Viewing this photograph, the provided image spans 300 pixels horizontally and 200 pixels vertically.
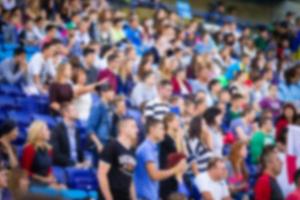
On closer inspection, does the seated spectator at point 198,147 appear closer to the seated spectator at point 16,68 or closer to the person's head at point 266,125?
the person's head at point 266,125

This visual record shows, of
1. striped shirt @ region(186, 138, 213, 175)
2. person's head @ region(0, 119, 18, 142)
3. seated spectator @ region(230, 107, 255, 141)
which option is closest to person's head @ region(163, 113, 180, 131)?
striped shirt @ region(186, 138, 213, 175)

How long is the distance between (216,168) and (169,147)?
474mm

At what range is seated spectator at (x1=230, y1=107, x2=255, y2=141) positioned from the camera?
766 cm

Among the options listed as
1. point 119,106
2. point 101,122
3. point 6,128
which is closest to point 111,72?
point 119,106

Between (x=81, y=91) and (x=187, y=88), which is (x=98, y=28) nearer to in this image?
(x=187, y=88)

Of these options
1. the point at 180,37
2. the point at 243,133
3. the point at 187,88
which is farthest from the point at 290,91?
the point at 243,133

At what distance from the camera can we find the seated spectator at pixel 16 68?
740 cm

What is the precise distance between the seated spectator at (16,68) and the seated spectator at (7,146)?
84.9 inches

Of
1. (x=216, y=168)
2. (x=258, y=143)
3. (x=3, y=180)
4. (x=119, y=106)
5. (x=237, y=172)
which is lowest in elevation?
(x=3, y=180)

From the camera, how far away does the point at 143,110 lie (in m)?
6.91

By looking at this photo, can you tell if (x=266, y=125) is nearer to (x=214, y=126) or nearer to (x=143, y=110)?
(x=214, y=126)

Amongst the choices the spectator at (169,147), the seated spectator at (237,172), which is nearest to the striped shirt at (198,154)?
the spectator at (169,147)

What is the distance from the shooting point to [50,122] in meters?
6.50

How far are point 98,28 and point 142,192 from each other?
5733 millimetres
